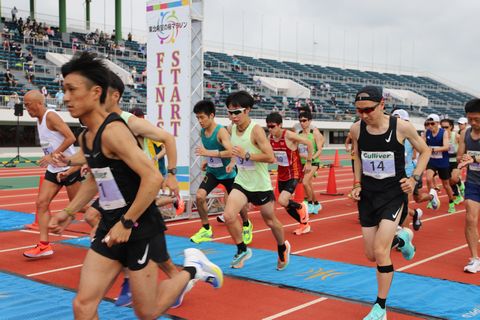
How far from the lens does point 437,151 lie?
11539mm

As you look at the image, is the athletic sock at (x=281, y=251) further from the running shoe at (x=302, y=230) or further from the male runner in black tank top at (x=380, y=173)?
the running shoe at (x=302, y=230)

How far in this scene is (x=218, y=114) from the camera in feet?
123

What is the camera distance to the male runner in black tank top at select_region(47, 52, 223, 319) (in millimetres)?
3240

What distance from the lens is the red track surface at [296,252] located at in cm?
520

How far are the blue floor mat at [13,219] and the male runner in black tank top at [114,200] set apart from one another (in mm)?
7207

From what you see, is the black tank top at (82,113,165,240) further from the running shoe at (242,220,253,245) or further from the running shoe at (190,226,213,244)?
the running shoe at (190,226,213,244)

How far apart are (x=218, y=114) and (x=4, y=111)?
14.7m

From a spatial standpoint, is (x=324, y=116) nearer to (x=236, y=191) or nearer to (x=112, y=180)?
(x=236, y=191)

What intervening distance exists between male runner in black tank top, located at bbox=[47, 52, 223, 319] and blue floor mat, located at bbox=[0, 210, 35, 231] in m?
7.21

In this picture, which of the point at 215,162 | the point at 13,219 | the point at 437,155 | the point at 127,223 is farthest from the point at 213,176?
the point at 437,155

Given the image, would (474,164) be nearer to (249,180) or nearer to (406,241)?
(406,241)

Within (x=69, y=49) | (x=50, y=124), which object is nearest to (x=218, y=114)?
(x=69, y=49)

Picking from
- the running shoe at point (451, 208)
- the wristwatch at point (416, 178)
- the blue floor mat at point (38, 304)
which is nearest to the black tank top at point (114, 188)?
the blue floor mat at point (38, 304)

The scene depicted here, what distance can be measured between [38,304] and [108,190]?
98.9 inches
